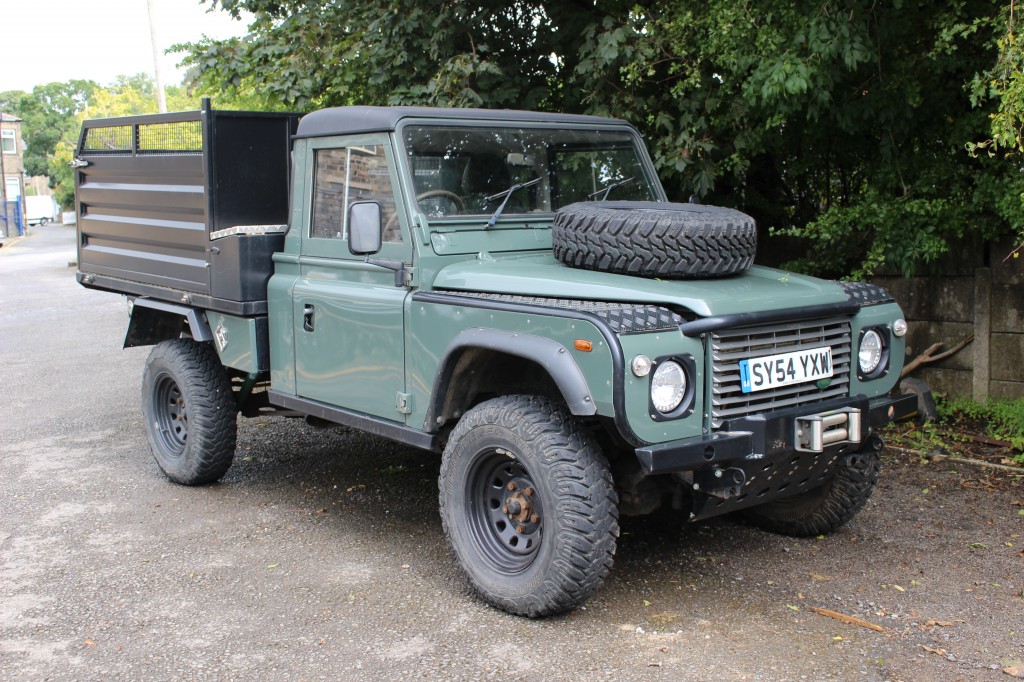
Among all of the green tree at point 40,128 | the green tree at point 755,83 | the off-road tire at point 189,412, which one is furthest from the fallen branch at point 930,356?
the green tree at point 40,128

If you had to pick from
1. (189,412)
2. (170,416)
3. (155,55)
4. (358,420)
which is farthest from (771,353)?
(155,55)

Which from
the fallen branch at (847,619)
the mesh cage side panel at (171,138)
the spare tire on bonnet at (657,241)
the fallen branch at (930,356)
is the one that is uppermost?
the mesh cage side panel at (171,138)

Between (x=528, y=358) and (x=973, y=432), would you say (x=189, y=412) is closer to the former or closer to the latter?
(x=528, y=358)

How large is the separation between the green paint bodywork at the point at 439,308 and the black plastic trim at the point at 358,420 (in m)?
0.04

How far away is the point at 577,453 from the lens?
3906 mm

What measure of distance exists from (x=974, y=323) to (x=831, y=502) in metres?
2.95

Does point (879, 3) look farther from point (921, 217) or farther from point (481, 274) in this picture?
point (481, 274)

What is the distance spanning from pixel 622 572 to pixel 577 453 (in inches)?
38.6

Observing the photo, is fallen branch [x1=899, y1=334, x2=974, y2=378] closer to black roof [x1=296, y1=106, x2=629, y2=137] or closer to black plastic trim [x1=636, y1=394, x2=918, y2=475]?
black roof [x1=296, y1=106, x2=629, y2=137]

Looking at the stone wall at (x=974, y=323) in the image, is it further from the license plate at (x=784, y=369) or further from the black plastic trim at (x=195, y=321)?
the black plastic trim at (x=195, y=321)

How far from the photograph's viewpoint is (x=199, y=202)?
5625 millimetres

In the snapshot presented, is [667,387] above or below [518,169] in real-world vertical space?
below

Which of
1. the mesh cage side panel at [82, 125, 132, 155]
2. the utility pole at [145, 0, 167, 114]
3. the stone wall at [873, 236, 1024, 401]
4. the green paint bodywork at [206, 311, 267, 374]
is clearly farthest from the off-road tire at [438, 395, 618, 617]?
the utility pole at [145, 0, 167, 114]

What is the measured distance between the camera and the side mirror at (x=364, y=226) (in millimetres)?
4520
